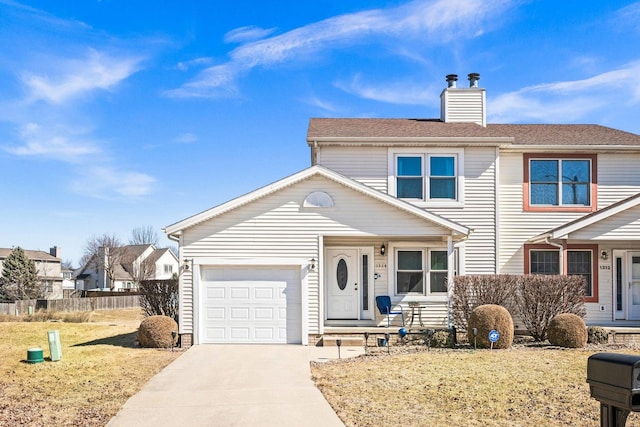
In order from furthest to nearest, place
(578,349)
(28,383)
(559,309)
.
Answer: (559,309) < (578,349) < (28,383)

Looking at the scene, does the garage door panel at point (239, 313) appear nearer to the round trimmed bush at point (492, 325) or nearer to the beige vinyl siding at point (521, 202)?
the round trimmed bush at point (492, 325)

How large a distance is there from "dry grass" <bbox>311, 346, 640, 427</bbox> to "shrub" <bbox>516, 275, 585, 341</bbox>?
1945 mm

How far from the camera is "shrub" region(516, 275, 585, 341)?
1498 cm

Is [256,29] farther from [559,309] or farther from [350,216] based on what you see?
[559,309]

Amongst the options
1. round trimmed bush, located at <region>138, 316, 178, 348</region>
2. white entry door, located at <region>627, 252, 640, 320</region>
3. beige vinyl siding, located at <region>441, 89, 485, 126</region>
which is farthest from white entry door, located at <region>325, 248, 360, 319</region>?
white entry door, located at <region>627, 252, 640, 320</region>

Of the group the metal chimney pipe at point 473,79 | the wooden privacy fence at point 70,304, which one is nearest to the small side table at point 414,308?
the metal chimney pipe at point 473,79

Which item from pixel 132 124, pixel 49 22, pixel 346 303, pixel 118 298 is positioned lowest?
pixel 118 298

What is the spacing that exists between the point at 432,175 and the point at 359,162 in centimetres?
223

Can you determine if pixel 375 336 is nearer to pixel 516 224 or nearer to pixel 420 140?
pixel 420 140

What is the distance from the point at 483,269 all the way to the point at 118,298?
31927 mm

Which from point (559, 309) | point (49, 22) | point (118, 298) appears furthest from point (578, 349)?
point (118, 298)

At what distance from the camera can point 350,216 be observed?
Result: 1530 centimetres

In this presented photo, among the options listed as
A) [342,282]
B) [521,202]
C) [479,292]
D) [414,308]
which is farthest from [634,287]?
[342,282]

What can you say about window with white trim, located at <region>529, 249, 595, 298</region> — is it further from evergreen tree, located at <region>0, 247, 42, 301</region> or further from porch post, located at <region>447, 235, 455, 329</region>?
→ evergreen tree, located at <region>0, 247, 42, 301</region>
